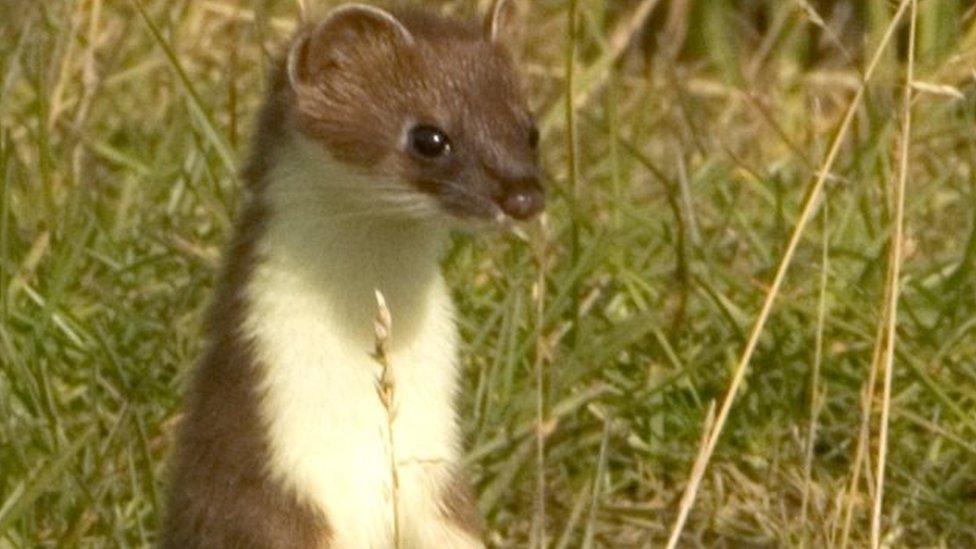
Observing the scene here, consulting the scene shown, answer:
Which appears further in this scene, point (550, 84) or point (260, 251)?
point (550, 84)

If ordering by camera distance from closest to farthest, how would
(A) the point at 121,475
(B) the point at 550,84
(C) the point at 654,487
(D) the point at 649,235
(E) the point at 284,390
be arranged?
(E) the point at 284,390 < (A) the point at 121,475 < (C) the point at 654,487 < (D) the point at 649,235 < (B) the point at 550,84

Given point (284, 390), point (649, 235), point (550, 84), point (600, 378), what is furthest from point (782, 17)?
point (284, 390)

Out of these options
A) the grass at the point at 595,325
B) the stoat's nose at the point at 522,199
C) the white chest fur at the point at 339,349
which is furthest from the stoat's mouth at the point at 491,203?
the grass at the point at 595,325

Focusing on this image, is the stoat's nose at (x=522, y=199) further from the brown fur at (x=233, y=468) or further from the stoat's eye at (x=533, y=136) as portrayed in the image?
the brown fur at (x=233, y=468)

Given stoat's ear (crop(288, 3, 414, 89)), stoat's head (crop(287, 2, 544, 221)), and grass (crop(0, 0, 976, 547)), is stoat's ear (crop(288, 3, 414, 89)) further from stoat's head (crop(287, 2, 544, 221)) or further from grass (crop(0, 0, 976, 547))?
grass (crop(0, 0, 976, 547))

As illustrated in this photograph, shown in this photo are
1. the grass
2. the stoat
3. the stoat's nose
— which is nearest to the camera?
the stoat's nose

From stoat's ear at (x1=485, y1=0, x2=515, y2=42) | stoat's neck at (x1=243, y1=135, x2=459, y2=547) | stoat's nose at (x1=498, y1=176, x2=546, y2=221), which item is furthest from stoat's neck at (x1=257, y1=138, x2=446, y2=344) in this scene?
stoat's ear at (x1=485, y1=0, x2=515, y2=42)

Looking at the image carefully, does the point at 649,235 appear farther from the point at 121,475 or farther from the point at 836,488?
the point at 121,475

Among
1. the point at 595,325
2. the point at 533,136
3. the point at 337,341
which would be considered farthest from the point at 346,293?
the point at 595,325
